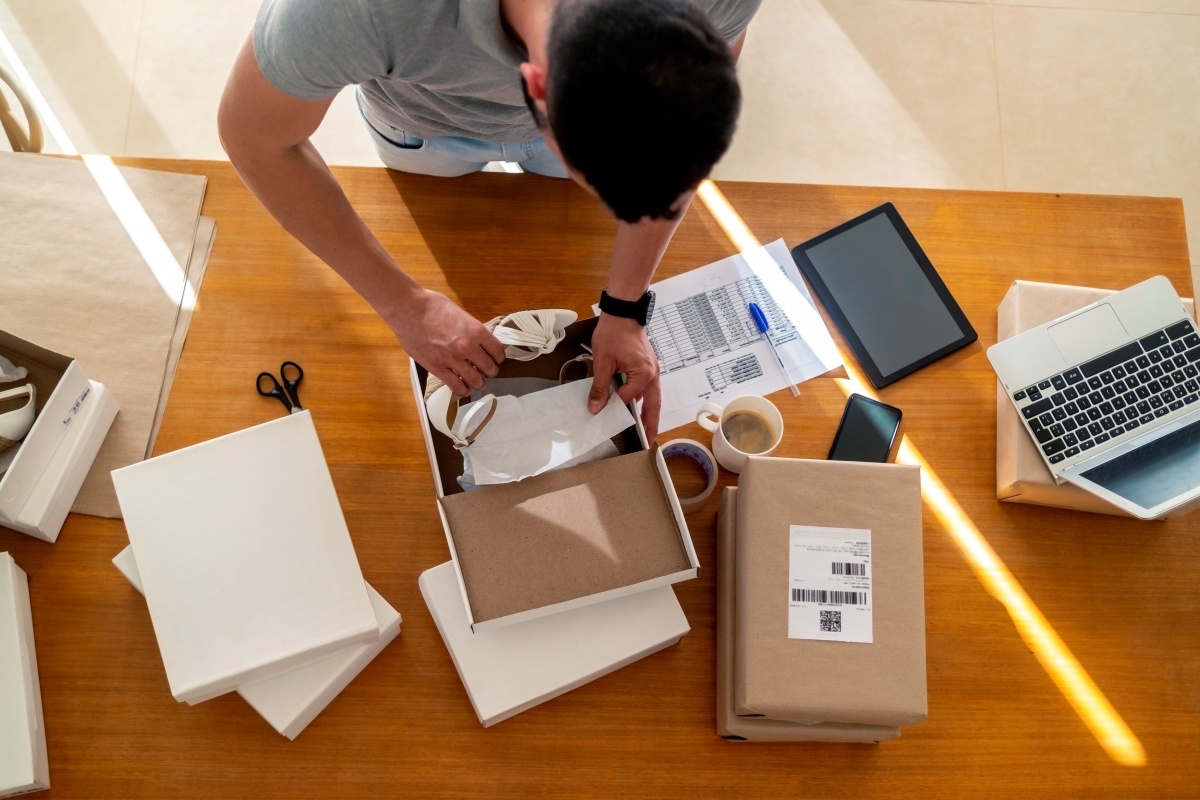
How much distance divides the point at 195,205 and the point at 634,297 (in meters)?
0.60

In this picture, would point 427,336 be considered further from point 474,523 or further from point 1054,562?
point 1054,562

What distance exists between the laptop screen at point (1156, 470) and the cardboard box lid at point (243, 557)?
0.88m

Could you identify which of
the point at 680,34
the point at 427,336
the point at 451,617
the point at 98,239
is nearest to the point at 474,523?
the point at 451,617

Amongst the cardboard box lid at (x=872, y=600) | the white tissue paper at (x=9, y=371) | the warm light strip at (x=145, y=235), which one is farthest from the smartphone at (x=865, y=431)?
the white tissue paper at (x=9, y=371)

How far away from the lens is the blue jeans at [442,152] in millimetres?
1084

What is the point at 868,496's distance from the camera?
0.89 metres

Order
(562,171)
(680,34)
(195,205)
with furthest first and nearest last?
(562,171) → (195,205) → (680,34)

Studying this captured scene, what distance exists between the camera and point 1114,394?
3.32 ft

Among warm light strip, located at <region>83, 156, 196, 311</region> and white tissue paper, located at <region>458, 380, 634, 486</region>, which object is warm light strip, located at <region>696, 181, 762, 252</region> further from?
warm light strip, located at <region>83, 156, 196, 311</region>

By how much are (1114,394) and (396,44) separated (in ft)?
3.04

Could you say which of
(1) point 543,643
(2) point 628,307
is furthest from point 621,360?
(1) point 543,643

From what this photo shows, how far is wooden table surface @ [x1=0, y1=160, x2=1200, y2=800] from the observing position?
0.90 metres

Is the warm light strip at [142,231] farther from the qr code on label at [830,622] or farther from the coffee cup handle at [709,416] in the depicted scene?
the qr code on label at [830,622]

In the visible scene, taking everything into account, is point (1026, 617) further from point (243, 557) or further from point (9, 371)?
point (9, 371)
